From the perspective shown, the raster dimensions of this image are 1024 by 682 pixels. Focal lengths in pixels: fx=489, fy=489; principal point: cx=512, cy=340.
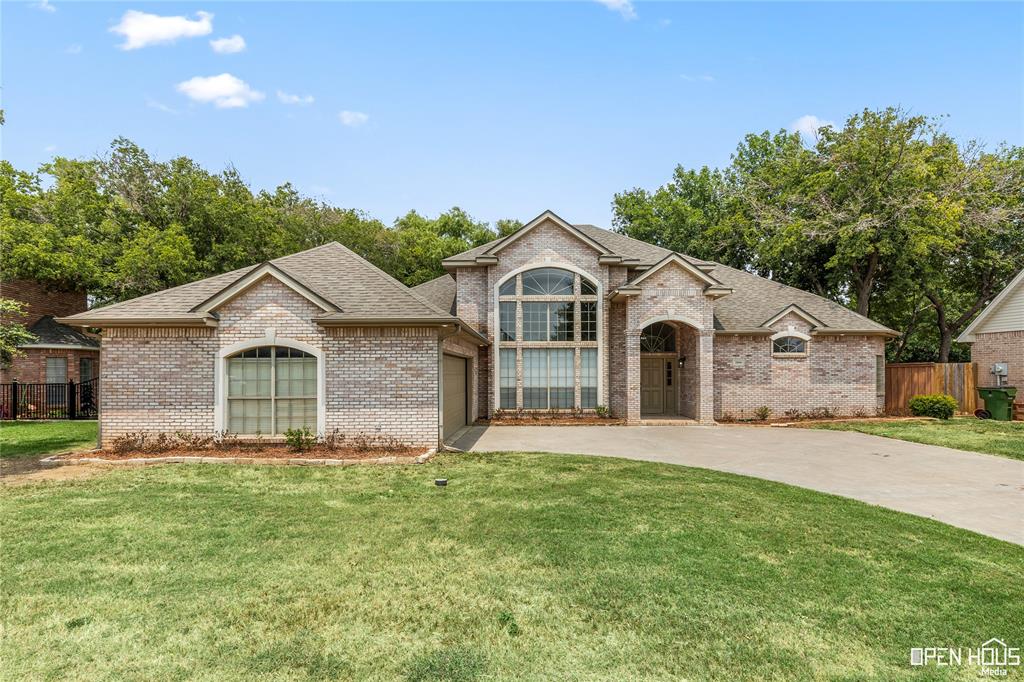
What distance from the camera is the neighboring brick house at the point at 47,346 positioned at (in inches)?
811

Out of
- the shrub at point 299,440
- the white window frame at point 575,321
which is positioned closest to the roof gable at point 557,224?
the white window frame at point 575,321

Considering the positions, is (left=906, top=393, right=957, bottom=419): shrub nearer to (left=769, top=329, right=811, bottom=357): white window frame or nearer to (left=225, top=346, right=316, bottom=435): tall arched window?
(left=769, top=329, right=811, bottom=357): white window frame

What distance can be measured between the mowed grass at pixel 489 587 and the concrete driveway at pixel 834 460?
127 centimetres

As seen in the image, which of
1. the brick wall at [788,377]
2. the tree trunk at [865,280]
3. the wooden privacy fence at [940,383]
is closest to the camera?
the brick wall at [788,377]

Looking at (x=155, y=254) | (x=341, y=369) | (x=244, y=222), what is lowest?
(x=341, y=369)

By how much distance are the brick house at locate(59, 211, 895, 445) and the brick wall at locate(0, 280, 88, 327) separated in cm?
1679

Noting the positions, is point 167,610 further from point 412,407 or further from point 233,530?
point 412,407

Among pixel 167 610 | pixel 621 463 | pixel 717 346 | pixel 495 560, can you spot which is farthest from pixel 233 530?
pixel 717 346

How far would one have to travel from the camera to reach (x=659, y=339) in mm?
18484

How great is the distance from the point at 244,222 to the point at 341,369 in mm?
18582

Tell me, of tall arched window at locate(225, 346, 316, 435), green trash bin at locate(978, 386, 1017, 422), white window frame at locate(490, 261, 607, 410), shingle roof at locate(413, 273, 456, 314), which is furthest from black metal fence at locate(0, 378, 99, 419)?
green trash bin at locate(978, 386, 1017, 422)

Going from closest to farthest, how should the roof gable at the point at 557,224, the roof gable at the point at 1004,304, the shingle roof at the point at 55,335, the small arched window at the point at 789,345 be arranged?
the roof gable at the point at 557,224 → the small arched window at the point at 789,345 → the roof gable at the point at 1004,304 → the shingle roof at the point at 55,335

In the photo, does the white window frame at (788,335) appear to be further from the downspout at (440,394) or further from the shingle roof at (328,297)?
the shingle roof at (328,297)

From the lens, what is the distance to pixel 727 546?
203 inches
